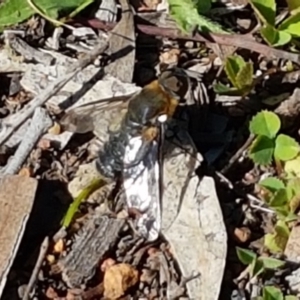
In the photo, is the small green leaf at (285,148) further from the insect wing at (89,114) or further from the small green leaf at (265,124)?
the insect wing at (89,114)

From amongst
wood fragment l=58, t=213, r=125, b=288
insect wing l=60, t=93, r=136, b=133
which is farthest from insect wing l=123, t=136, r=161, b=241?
insect wing l=60, t=93, r=136, b=133

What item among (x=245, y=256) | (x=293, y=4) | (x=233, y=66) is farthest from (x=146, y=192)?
(x=293, y=4)

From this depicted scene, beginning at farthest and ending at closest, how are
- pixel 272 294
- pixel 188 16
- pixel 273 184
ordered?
pixel 188 16 < pixel 273 184 < pixel 272 294

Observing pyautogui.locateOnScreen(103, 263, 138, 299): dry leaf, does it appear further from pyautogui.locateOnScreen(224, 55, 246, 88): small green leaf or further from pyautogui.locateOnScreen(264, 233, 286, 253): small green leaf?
pyautogui.locateOnScreen(224, 55, 246, 88): small green leaf

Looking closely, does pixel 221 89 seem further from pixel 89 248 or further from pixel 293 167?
pixel 89 248

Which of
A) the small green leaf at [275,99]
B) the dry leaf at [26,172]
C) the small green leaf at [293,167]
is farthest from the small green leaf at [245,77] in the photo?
the dry leaf at [26,172]

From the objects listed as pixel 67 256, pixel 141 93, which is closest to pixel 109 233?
pixel 67 256

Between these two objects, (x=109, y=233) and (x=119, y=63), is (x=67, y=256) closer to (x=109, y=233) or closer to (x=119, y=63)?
(x=109, y=233)
